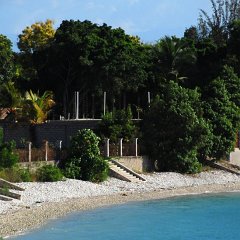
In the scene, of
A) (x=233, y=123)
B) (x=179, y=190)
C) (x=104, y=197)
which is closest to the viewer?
(x=104, y=197)

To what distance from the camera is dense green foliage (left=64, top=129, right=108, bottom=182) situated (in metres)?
32.0

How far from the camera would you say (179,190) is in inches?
1303

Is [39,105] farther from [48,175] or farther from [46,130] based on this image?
[48,175]

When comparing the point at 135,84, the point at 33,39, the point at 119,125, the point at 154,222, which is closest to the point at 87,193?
the point at 154,222

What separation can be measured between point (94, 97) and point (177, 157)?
1714 centimetres

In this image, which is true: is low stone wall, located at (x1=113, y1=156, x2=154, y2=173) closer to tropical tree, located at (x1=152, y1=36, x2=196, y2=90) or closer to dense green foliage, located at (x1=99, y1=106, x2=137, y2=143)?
dense green foliage, located at (x1=99, y1=106, x2=137, y2=143)

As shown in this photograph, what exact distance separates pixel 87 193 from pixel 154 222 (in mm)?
5685

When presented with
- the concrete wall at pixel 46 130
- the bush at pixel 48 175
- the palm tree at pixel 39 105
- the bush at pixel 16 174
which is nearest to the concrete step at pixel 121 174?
the bush at pixel 48 175

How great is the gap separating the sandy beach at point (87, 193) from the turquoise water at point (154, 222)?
2.28 feet

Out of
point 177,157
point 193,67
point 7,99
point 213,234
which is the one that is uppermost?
point 193,67

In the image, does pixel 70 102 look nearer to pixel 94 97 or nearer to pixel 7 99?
pixel 94 97

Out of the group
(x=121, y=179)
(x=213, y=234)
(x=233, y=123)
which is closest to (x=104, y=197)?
(x=121, y=179)

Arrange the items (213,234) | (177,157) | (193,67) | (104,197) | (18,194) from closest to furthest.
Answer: (213,234) < (18,194) < (104,197) < (177,157) < (193,67)

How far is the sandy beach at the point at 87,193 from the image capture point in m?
23.6
